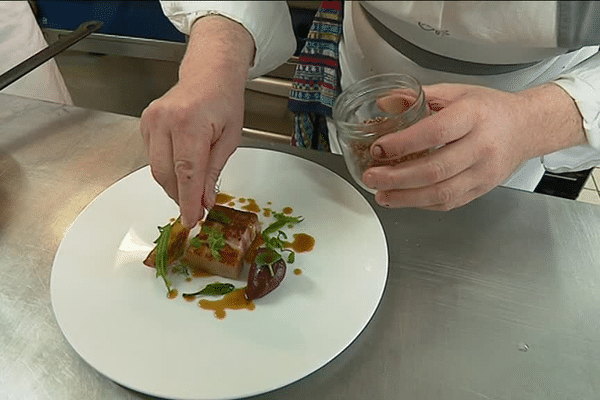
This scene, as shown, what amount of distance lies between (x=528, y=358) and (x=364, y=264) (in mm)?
212

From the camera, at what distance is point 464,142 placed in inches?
23.3

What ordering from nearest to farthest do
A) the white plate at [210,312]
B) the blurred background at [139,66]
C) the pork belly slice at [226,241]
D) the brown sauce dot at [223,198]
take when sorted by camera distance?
the white plate at [210,312]
the pork belly slice at [226,241]
the brown sauce dot at [223,198]
the blurred background at [139,66]

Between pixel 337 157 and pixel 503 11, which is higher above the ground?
pixel 503 11

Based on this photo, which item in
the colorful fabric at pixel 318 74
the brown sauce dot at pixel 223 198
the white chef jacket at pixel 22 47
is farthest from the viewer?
the white chef jacket at pixel 22 47

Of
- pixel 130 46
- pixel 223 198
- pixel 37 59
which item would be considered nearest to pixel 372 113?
pixel 223 198

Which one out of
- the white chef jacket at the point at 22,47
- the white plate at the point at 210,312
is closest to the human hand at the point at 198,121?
the white plate at the point at 210,312

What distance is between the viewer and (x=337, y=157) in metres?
0.86

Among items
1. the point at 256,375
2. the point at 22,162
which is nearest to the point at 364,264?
the point at 256,375

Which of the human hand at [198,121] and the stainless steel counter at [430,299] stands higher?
the human hand at [198,121]

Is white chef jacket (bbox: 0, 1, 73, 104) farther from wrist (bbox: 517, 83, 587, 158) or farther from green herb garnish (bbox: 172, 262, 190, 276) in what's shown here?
wrist (bbox: 517, 83, 587, 158)

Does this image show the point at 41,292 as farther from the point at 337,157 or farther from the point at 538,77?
the point at 538,77

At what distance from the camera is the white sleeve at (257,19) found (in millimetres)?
713

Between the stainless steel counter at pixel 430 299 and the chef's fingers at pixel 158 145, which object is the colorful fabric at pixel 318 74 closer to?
the stainless steel counter at pixel 430 299

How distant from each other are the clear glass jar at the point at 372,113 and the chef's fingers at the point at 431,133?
3 cm
